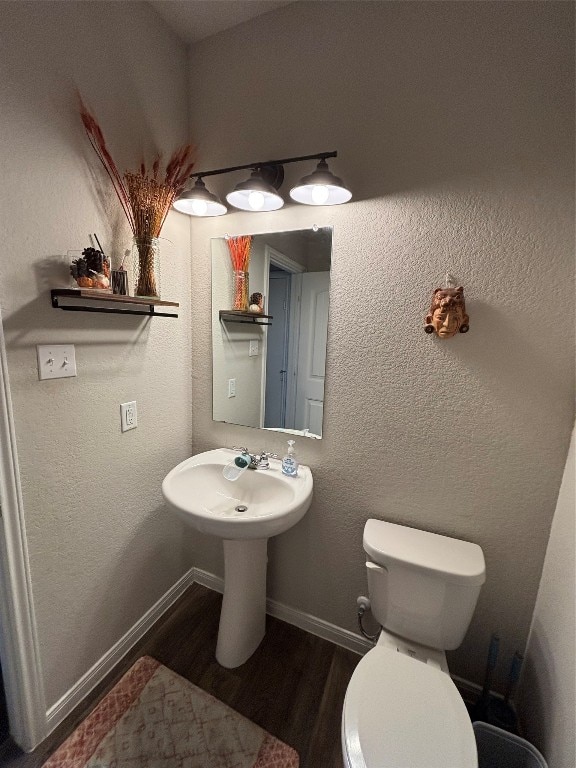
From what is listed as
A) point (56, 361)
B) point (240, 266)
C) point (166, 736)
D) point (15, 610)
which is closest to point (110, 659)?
point (166, 736)

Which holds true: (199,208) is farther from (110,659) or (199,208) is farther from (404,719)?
(110,659)

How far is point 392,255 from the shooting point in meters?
1.19

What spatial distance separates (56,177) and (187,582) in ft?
6.39

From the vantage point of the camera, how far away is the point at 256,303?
4.84 ft

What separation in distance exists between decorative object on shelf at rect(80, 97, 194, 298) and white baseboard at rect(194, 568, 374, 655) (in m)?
1.60

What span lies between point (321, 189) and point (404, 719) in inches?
64.3

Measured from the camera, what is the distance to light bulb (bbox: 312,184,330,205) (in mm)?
1163

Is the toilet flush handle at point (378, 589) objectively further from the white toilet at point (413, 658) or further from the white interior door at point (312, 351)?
the white interior door at point (312, 351)

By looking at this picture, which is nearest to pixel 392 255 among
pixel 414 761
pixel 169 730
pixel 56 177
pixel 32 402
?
pixel 56 177

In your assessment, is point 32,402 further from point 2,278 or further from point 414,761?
point 414,761

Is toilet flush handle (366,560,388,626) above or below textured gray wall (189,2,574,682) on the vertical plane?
below

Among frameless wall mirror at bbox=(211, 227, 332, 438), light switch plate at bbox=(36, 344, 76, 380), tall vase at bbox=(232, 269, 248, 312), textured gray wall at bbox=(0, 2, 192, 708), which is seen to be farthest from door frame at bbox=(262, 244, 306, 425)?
light switch plate at bbox=(36, 344, 76, 380)

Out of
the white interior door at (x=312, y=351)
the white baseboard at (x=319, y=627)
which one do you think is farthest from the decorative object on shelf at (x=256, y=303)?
the white baseboard at (x=319, y=627)

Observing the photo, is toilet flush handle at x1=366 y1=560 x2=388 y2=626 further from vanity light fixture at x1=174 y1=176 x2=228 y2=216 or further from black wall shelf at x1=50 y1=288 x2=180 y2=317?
vanity light fixture at x1=174 y1=176 x2=228 y2=216
